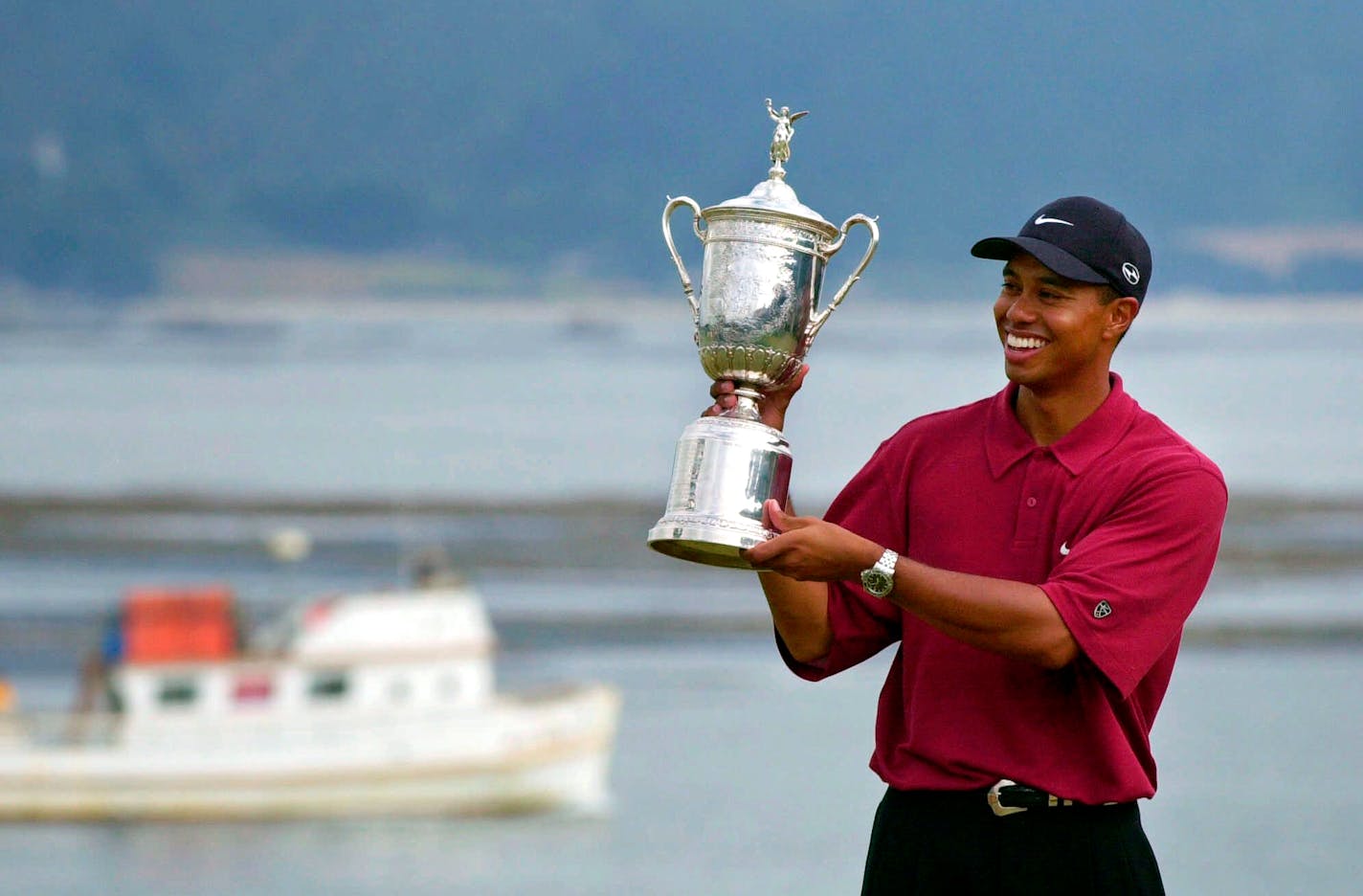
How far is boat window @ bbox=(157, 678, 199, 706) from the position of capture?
11961 mm

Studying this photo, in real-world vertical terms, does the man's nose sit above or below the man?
above

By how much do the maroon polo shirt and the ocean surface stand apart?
849cm

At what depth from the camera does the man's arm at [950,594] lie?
170 centimetres

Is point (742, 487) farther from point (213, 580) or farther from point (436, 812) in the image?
point (213, 580)

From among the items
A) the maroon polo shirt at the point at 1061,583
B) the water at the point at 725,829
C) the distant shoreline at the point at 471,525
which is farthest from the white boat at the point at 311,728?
the maroon polo shirt at the point at 1061,583

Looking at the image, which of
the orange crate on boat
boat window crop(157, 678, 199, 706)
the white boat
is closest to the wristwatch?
the white boat

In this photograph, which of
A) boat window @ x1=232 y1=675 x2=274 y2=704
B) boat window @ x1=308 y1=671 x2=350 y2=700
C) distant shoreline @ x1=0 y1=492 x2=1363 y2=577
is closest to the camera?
boat window @ x1=232 y1=675 x2=274 y2=704

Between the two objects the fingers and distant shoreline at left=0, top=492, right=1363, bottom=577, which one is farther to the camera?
distant shoreline at left=0, top=492, right=1363, bottom=577

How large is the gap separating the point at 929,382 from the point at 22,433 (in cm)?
843

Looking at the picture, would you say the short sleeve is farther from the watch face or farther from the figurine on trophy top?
the figurine on trophy top

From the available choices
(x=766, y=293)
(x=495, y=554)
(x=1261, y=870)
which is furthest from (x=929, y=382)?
(x=766, y=293)

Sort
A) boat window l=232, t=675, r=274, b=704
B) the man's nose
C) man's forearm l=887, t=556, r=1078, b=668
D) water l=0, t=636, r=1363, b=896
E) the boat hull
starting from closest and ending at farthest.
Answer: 1. man's forearm l=887, t=556, r=1078, b=668
2. the man's nose
3. water l=0, t=636, r=1363, b=896
4. boat window l=232, t=675, r=274, b=704
5. the boat hull

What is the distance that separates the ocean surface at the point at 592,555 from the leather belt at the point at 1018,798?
8.52m

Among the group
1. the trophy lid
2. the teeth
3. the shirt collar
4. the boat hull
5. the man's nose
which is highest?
the trophy lid
